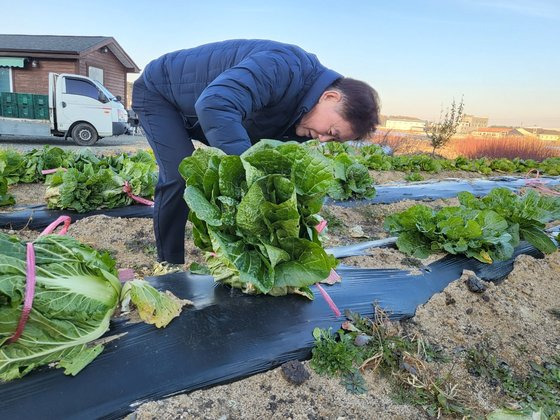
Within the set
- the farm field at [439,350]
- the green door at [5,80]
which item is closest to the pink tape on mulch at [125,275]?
the farm field at [439,350]

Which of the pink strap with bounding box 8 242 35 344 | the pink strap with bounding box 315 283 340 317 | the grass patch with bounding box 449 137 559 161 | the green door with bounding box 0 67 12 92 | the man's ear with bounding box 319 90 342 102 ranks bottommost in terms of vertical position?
the grass patch with bounding box 449 137 559 161

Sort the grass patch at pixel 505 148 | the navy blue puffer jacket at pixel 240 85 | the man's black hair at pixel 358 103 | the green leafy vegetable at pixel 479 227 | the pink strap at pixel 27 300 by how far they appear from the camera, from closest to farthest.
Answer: the pink strap at pixel 27 300 → the navy blue puffer jacket at pixel 240 85 → the man's black hair at pixel 358 103 → the green leafy vegetable at pixel 479 227 → the grass patch at pixel 505 148

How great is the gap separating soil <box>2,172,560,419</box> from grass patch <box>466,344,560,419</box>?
49mm

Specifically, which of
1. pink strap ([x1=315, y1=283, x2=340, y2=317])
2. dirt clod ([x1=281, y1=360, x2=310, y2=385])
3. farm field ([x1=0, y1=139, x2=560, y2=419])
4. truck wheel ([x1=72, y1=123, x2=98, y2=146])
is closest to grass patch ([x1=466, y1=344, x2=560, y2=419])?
farm field ([x1=0, y1=139, x2=560, y2=419])

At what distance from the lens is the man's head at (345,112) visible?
2.36 metres

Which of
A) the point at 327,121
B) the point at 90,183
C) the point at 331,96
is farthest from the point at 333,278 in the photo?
the point at 90,183

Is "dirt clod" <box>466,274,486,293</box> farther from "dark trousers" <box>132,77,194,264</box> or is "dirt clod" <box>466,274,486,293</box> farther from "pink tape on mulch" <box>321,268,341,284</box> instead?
"dark trousers" <box>132,77,194,264</box>

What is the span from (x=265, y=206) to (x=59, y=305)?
845 mm

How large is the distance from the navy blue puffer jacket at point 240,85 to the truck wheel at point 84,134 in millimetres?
12068

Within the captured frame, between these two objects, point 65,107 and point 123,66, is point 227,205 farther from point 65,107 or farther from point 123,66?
point 123,66

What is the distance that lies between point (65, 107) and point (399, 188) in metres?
11.1

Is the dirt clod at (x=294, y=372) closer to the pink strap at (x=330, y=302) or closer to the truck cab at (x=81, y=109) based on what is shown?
the pink strap at (x=330, y=302)

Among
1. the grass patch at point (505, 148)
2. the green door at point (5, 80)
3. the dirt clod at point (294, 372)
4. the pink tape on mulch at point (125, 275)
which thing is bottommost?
the grass patch at point (505, 148)

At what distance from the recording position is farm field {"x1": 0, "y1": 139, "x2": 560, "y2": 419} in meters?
1.60
